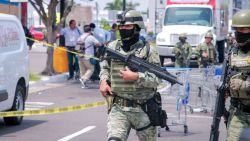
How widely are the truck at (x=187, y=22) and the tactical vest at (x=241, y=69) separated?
21.0 m

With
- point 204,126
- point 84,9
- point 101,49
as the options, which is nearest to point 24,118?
point 204,126

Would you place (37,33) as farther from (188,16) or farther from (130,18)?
(130,18)

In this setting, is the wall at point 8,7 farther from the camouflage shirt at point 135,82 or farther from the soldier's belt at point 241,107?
the soldier's belt at point 241,107

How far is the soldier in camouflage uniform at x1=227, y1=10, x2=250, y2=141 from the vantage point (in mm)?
6477

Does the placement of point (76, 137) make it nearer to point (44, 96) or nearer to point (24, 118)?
point (24, 118)

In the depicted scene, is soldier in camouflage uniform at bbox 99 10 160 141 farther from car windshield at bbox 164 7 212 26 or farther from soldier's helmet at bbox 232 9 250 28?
car windshield at bbox 164 7 212 26

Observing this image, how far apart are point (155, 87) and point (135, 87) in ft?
0.67

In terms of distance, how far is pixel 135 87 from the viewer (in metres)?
6.77

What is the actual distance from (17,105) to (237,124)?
6208 mm

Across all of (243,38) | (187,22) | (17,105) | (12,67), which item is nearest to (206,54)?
(17,105)

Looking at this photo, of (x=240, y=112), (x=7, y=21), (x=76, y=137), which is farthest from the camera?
(x=7, y=21)

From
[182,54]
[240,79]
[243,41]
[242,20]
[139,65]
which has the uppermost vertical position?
[242,20]

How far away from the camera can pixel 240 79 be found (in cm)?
650

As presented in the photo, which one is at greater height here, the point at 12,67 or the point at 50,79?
the point at 12,67
